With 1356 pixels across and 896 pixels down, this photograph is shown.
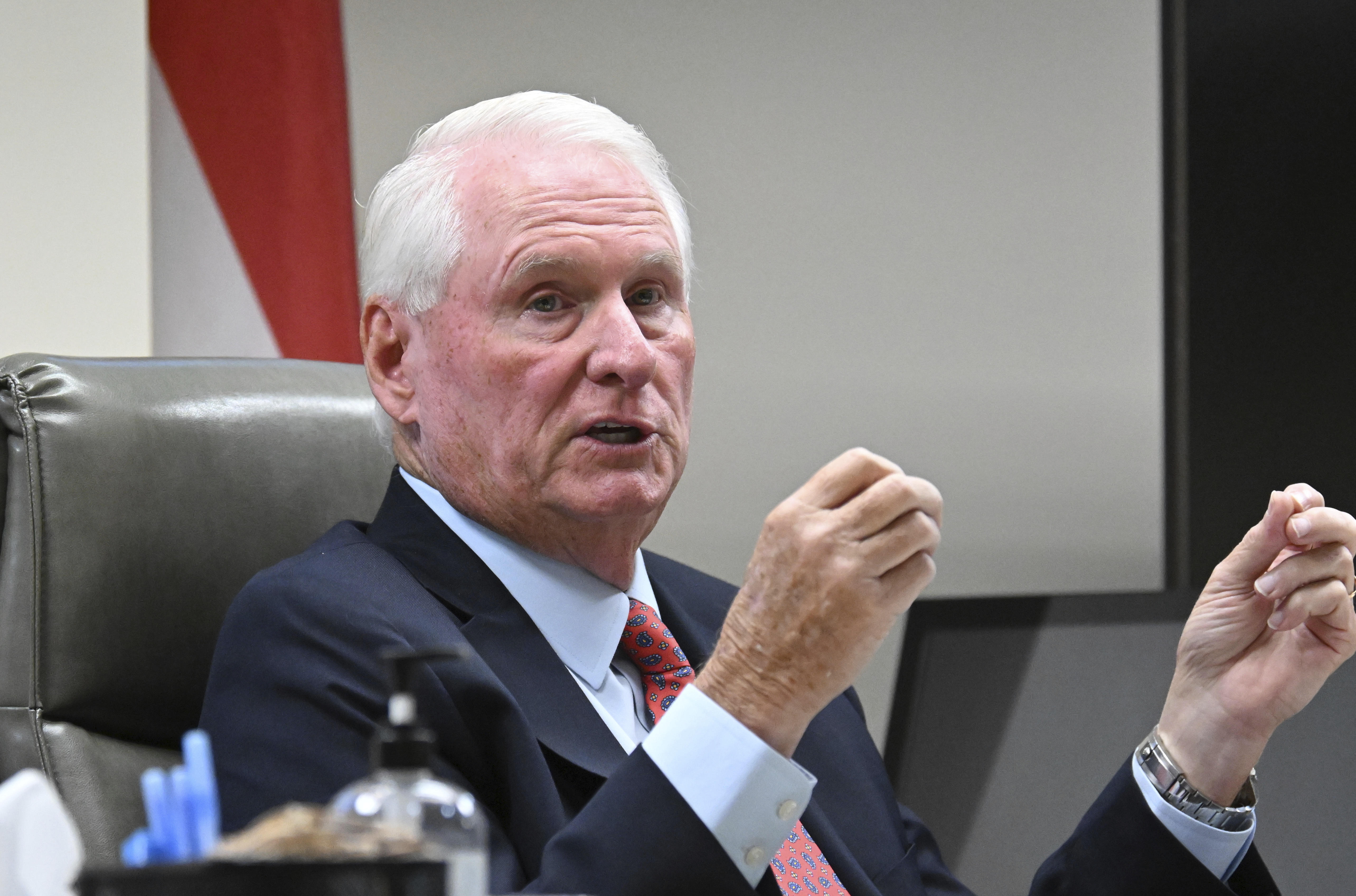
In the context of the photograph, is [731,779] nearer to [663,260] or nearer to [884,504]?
[884,504]

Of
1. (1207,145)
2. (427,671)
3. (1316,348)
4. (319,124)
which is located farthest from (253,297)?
(1316,348)

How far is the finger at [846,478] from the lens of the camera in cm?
98

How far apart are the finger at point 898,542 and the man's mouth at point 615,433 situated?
39 cm

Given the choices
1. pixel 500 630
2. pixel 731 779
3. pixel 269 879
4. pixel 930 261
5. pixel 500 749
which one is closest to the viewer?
pixel 269 879

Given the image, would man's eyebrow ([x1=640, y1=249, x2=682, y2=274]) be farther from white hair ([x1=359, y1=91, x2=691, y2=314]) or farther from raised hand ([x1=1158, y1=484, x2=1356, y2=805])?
raised hand ([x1=1158, y1=484, x2=1356, y2=805])

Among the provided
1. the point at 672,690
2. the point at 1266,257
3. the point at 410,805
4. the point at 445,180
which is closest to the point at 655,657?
the point at 672,690

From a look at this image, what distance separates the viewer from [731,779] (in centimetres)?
92

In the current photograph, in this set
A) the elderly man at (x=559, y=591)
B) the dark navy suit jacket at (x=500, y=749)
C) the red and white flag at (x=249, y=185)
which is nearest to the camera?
the dark navy suit jacket at (x=500, y=749)

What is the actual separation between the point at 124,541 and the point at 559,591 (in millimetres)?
420

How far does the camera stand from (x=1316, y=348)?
2.25 m

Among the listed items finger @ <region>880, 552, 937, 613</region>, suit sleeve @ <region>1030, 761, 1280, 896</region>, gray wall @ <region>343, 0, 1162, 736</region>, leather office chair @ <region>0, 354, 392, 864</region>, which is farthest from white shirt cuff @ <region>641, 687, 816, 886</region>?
gray wall @ <region>343, 0, 1162, 736</region>

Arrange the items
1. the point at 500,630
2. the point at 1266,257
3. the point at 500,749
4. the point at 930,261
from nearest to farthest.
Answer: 1. the point at 500,749
2. the point at 500,630
3. the point at 1266,257
4. the point at 930,261

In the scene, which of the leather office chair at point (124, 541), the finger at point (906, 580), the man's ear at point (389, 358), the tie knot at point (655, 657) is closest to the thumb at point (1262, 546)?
the finger at point (906, 580)

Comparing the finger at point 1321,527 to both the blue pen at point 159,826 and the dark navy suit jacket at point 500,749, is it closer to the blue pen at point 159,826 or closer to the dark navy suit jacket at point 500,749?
the dark navy suit jacket at point 500,749
